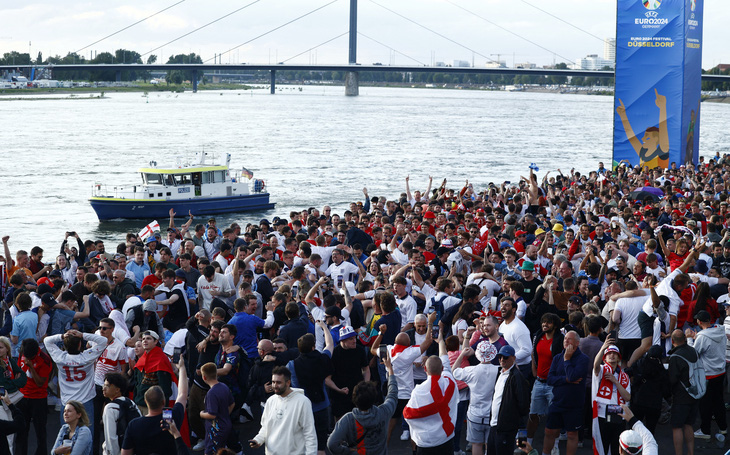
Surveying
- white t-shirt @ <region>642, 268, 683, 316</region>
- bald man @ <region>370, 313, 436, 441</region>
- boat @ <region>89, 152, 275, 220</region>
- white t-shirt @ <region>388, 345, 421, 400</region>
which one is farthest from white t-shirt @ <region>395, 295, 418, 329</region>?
boat @ <region>89, 152, 275, 220</region>

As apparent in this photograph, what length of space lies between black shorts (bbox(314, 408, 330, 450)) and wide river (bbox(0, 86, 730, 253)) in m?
19.4

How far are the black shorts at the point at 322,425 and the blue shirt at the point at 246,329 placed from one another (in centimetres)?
117

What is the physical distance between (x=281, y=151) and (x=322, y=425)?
56804mm

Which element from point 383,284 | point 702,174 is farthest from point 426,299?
point 702,174

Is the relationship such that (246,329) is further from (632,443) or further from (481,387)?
(632,443)

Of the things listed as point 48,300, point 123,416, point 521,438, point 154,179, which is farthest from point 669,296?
point 154,179

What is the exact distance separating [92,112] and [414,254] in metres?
113

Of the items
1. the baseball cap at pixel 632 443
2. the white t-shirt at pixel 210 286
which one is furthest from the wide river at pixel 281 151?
the baseball cap at pixel 632 443

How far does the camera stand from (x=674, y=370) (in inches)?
265

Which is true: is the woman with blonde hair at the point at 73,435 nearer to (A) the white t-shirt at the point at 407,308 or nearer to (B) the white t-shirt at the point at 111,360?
(B) the white t-shirt at the point at 111,360

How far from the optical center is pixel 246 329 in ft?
23.2

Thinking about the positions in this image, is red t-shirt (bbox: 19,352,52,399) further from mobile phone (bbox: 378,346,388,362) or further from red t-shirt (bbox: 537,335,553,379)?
red t-shirt (bbox: 537,335,553,379)

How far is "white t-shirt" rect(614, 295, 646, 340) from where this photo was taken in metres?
7.74

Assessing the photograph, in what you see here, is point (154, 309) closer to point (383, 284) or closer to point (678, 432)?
point (383, 284)
